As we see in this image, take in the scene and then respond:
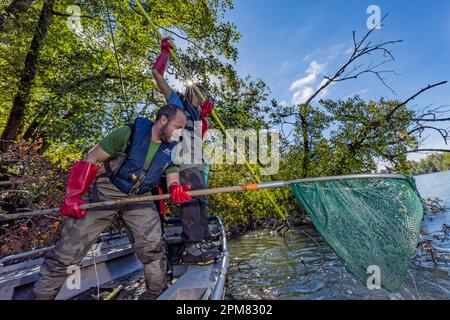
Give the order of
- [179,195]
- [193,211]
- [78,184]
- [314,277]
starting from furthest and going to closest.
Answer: [314,277] → [193,211] → [179,195] → [78,184]

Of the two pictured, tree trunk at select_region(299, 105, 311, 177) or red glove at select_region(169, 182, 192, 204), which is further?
tree trunk at select_region(299, 105, 311, 177)

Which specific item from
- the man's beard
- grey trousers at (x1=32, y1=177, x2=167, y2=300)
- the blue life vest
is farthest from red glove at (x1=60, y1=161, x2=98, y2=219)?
the man's beard

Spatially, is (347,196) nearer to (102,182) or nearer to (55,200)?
(102,182)

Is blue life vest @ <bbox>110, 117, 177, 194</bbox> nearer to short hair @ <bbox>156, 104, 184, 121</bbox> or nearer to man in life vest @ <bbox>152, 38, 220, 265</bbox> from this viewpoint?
short hair @ <bbox>156, 104, 184, 121</bbox>

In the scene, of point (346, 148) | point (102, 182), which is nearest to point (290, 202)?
point (346, 148)

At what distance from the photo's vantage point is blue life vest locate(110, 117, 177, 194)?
2.57m

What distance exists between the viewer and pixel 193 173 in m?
3.59

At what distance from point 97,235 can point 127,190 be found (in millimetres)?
551

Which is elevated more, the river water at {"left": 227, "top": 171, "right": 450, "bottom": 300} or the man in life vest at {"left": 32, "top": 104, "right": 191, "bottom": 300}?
the man in life vest at {"left": 32, "top": 104, "right": 191, "bottom": 300}

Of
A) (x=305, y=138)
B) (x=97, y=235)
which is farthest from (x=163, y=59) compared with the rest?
(x=305, y=138)

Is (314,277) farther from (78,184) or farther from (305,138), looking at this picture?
(305,138)

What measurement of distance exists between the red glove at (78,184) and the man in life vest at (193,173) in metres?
1.35

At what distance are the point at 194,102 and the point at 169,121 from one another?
4.84ft

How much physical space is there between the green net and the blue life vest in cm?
166
